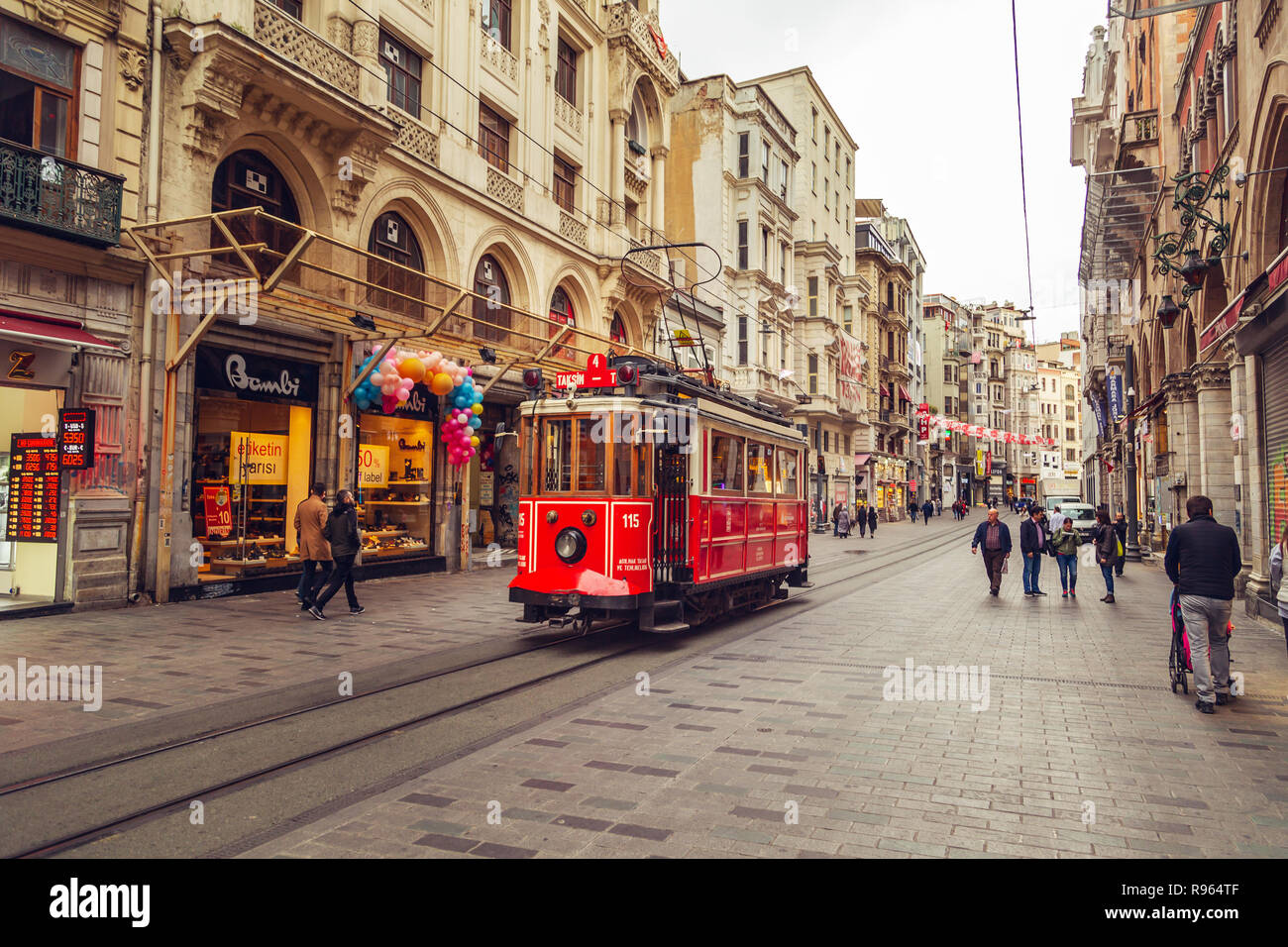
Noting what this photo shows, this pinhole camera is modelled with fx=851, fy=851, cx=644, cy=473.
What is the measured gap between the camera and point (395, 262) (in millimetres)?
17828

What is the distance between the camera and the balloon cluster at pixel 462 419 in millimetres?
16953

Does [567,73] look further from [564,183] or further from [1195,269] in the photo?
[1195,269]

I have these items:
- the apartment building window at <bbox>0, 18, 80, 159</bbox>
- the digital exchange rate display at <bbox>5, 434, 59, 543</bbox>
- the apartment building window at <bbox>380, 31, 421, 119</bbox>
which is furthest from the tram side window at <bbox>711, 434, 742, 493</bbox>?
the apartment building window at <bbox>380, 31, 421, 119</bbox>

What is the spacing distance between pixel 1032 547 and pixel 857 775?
12.5 meters

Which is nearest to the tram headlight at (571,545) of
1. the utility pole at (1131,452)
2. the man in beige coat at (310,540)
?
the man in beige coat at (310,540)

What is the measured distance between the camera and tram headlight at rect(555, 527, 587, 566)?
10250mm

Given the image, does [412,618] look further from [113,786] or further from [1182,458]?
[1182,458]

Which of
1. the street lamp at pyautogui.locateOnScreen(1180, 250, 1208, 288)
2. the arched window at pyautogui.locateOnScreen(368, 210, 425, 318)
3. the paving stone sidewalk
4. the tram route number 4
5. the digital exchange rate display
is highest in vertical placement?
the arched window at pyautogui.locateOnScreen(368, 210, 425, 318)

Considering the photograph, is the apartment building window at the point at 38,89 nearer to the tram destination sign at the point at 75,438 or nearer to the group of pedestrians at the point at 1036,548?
the tram destination sign at the point at 75,438

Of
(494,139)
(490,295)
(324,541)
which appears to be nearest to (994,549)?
(324,541)

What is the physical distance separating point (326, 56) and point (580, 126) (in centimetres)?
1046

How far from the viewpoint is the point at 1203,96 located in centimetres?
1559

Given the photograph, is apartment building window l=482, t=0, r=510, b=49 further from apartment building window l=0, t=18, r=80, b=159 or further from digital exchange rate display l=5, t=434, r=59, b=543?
digital exchange rate display l=5, t=434, r=59, b=543

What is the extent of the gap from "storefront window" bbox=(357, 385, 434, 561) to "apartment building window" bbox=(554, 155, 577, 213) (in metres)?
8.09
